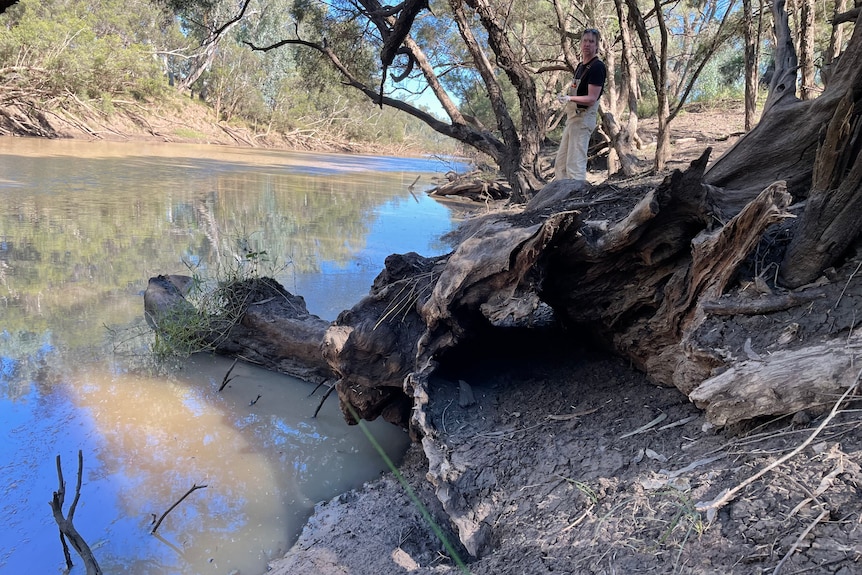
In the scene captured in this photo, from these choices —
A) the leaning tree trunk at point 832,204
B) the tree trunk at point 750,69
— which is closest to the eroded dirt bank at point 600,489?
the leaning tree trunk at point 832,204

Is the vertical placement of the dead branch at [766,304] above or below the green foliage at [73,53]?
below

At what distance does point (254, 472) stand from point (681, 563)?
2.57 metres

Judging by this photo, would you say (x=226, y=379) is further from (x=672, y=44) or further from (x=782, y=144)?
(x=672, y=44)

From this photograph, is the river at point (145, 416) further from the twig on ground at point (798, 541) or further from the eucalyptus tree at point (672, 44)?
the eucalyptus tree at point (672, 44)

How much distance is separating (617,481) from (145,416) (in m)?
3.28

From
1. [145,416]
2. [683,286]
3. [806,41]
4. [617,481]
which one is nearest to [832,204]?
[683,286]

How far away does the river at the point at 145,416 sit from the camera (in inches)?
113

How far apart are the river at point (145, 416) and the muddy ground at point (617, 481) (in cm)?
45

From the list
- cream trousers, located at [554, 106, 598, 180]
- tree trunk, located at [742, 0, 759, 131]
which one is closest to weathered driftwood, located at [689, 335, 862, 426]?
cream trousers, located at [554, 106, 598, 180]

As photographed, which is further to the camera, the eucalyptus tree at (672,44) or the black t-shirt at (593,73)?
the eucalyptus tree at (672,44)

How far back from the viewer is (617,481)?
83.1 inches

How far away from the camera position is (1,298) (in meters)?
5.79

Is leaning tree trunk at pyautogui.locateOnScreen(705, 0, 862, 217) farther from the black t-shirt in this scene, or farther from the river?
the black t-shirt

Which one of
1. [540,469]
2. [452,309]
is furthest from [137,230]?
[540,469]
